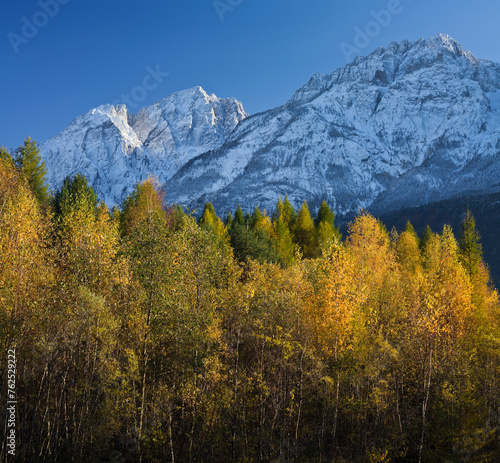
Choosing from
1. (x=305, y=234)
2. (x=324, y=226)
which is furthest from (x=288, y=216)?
(x=324, y=226)

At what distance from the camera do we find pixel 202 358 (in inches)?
752

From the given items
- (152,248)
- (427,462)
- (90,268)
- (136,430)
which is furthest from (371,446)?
(90,268)

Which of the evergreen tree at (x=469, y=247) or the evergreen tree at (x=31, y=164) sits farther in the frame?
the evergreen tree at (x=31, y=164)

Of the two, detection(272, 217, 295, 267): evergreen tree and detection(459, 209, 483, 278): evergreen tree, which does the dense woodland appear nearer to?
detection(459, 209, 483, 278): evergreen tree

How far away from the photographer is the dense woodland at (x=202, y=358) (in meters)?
18.5

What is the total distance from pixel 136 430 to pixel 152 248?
9220 millimetres

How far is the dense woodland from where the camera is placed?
18.5 m

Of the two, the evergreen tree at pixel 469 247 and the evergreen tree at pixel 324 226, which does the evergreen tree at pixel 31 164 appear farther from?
the evergreen tree at pixel 469 247

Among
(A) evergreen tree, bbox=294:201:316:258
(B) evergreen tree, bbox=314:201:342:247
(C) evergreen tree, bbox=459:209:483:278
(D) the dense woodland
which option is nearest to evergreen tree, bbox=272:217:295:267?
(A) evergreen tree, bbox=294:201:316:258

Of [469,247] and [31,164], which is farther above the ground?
[31,164]

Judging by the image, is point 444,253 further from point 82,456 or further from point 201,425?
point 82,456

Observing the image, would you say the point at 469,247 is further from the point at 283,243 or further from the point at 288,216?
the point at 288,216

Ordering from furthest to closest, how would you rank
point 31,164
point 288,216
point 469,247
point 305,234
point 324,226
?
point 288,216, point 305,234, point 324,226, point 31,164, point 469,247

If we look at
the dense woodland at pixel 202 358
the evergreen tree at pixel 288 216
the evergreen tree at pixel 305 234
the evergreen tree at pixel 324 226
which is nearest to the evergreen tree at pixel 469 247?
the evergreen tree at pixel 324 226
